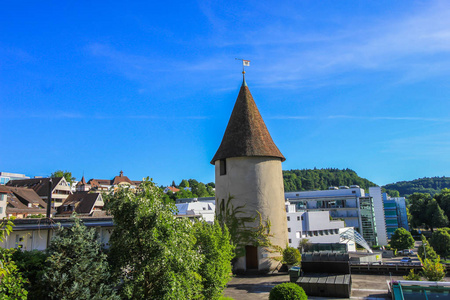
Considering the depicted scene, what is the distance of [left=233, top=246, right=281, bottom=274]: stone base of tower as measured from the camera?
24.6 metres

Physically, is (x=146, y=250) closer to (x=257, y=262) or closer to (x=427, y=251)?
(x=257, y=262)

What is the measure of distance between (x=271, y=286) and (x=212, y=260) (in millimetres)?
7805

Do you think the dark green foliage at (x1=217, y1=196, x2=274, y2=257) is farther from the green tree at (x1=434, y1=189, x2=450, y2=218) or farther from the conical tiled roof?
the green tree at (x1=434, y1=189, x2=450, y2=218)

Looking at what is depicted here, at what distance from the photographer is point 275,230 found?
2531 centimetres

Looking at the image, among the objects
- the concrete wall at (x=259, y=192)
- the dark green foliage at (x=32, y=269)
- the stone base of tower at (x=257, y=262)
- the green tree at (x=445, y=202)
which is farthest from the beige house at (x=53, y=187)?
the green tree at (x=445, y=202)

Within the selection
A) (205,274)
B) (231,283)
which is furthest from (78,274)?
(231,283)

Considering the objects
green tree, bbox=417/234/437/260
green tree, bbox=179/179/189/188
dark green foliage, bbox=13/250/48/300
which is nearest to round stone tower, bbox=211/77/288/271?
dark green foliage, bbox=13/250/48/300

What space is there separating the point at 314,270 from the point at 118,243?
1372cm

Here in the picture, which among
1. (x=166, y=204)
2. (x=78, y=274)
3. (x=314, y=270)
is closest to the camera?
(x=78, y=274)

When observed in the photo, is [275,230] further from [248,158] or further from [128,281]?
[128,281]

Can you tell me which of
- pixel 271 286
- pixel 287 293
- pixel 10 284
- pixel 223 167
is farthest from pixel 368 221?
pixel 10 284

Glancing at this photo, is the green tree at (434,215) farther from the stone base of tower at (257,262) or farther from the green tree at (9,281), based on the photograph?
the green tree at (9,281)

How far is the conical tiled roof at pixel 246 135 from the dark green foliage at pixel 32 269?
58.2ft

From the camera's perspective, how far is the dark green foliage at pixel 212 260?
14.2m
